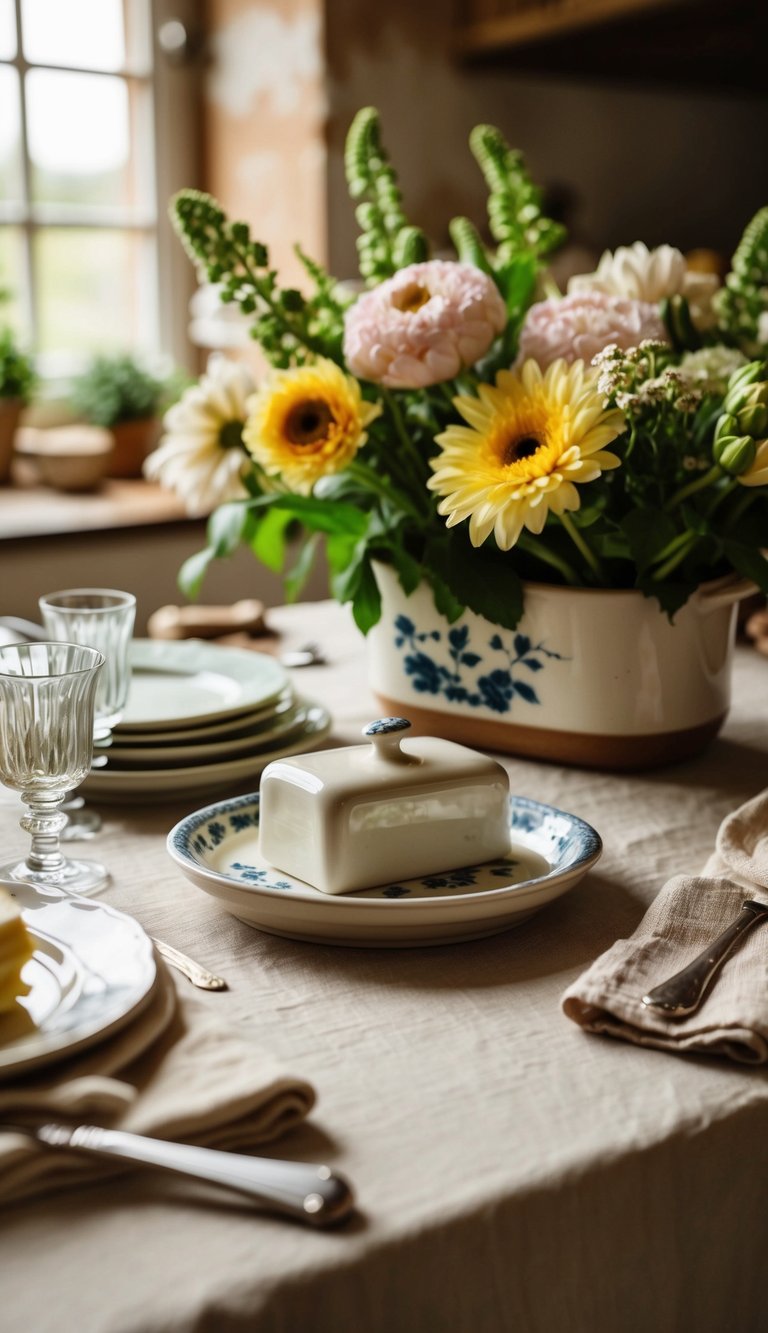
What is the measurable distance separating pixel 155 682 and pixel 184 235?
0.37 m

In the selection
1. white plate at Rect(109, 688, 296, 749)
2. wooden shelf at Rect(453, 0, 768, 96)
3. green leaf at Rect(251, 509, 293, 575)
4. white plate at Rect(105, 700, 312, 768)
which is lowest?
white plate at Rect(105, 700, 312, 768)

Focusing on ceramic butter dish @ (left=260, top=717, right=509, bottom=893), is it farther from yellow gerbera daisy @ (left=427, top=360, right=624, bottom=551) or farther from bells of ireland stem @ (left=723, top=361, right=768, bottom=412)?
bells of ireland stem @ (left=723, top=361, right=768, bottom=412)

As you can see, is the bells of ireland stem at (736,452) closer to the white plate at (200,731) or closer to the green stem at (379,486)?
the green stem at (379,486)

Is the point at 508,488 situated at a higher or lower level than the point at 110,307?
lower

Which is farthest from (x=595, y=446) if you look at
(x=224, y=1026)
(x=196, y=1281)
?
(x=196, y=1281)

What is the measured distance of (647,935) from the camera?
70 centimetres

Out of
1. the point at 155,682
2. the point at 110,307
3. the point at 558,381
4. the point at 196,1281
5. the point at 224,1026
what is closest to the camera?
the point at 196,1281

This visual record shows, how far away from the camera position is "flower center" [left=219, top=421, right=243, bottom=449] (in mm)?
1151

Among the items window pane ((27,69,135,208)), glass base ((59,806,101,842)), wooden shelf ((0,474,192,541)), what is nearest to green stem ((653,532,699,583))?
glass base ((59,806,101,842))

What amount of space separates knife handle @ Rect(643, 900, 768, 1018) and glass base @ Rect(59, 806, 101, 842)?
431 mm

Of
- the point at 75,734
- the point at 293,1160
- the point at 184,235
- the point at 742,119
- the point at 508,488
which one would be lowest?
the point at 293,1160

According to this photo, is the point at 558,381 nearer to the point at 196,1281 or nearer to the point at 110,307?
the point at 196,1281

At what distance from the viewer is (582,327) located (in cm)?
99

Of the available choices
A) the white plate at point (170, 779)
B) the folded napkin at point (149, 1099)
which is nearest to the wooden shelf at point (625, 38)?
the white plate at point (170, 779)
